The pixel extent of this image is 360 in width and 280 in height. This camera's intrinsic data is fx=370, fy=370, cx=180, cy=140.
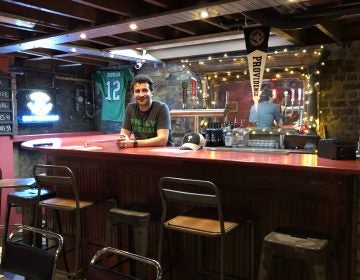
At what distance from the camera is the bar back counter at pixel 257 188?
2062 millimetres

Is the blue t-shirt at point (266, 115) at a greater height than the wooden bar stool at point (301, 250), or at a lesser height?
greater

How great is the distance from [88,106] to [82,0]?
4.17m

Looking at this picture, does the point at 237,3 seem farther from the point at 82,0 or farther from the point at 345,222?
the point at 345,222

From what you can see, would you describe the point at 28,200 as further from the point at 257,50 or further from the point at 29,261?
the point at 257,50

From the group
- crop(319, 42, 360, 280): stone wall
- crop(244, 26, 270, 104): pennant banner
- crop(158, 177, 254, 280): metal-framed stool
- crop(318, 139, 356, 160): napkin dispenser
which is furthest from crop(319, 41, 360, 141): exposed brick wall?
crop(158, 177, 254, 280): metal-framed stool

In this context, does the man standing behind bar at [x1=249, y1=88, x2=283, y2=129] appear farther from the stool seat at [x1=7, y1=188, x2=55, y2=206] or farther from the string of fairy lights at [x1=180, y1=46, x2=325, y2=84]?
the stool seat at [x1=7, y1=188, x2=55, y2=206]

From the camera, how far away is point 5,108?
526cm

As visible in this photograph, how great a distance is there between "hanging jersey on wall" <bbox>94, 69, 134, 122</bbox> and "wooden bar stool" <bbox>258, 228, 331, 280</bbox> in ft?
15.6

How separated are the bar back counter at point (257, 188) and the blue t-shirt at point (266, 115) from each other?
2.45 metres

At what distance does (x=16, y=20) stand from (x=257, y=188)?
7.94 ft

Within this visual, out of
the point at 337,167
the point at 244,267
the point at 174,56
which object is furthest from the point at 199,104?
the point at 337,167

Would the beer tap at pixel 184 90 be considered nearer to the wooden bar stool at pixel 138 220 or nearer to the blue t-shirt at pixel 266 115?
the blue t-shirt at pixel 266 115

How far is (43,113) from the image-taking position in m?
5.93

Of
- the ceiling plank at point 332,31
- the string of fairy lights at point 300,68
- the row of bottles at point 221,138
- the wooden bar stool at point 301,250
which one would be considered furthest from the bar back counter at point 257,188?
the string of fairy lights at point 300,68
